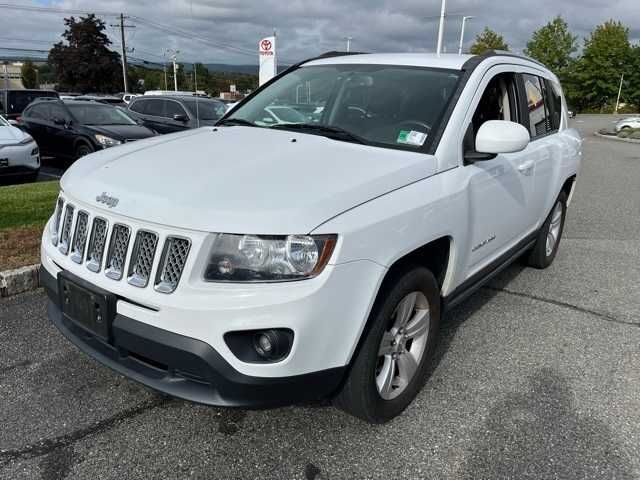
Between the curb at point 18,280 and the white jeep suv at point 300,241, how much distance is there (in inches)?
60.6

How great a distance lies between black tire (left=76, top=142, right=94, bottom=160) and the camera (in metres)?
10.2

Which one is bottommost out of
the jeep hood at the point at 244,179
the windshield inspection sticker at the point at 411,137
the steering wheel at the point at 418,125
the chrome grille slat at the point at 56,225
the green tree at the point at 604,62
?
the chrome grille slat at the point at 56,225

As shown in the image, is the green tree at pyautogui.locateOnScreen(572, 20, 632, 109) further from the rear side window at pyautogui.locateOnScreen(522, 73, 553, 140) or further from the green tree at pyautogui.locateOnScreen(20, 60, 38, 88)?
the green tree at pyautogui.locateOnScreen(20, 60, 38, 88)

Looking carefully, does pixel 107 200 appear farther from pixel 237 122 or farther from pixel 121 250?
pixel 237 122

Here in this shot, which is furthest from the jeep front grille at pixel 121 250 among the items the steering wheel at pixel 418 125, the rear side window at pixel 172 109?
the rear side window at pixel 172 109

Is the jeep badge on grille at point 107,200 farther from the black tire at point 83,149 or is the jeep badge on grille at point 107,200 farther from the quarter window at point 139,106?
the quarter window at point 139,106

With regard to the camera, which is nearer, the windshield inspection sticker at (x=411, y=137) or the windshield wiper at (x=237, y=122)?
the windshield inspection sticker at (x=411, y=137)

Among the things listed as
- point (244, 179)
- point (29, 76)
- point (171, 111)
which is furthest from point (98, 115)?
point (29, 76)

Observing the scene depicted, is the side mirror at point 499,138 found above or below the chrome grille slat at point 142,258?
above

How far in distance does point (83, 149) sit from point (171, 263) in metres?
9.22

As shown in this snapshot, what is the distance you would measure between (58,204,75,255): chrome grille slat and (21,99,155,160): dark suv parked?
769cm

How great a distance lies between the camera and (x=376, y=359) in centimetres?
250

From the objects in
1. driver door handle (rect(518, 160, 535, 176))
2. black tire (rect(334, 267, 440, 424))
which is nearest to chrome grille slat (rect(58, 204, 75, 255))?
black tire (rect(334, 267, 440, 424))

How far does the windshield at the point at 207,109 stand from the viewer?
12.2m
